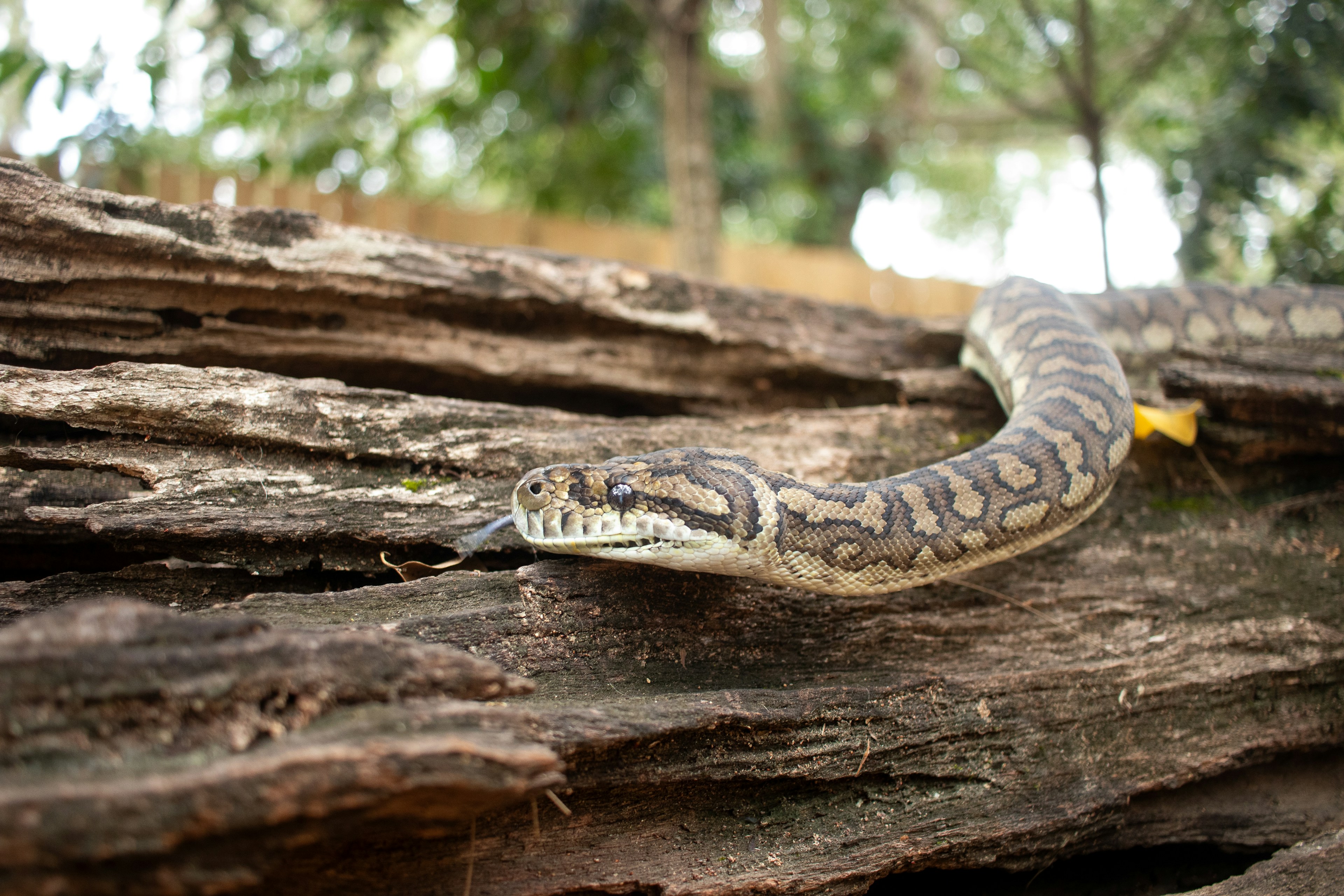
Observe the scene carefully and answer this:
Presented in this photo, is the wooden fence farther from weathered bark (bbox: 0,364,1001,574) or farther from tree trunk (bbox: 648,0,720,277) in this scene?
weathered bark (bbox: 0,364,1001,574)

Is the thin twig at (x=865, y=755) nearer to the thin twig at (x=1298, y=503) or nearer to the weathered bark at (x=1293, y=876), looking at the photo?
the weathered bark at (x=1293, y=876)

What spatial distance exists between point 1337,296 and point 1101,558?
11.7ft

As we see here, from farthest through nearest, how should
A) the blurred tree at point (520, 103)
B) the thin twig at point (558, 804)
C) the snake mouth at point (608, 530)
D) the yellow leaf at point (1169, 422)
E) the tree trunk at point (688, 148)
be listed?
the tree trunk at point (688, 148)
the blurred tree at point (520, 103)
the yellow leaf at point (1169, 422)
the snake mouth at point (608, 530)
the thin twig at point (558, 804)

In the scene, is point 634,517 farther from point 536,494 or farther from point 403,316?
point 403,316

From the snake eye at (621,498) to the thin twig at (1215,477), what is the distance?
357 centimetres

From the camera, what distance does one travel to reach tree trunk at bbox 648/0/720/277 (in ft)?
27.7

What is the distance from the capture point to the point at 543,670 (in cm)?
304

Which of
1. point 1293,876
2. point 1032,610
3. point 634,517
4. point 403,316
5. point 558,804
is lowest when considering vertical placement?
point 1293,876

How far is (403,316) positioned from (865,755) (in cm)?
318

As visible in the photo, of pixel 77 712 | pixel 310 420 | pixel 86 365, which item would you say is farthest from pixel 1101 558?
pixel 86 365

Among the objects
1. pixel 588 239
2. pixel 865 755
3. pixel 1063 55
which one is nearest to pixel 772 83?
pixel 1063 55

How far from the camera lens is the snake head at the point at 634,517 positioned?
10.1 ft

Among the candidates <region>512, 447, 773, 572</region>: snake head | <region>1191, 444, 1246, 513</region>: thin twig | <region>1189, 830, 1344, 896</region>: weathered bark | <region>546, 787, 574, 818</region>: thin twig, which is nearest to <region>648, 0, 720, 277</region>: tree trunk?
<region>1191, 444, 1246, 513</region>: thin twig

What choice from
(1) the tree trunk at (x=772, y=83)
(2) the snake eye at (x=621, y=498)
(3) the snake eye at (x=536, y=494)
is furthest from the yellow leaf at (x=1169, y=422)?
(1) the tree trunk at (x=772, y=83)
